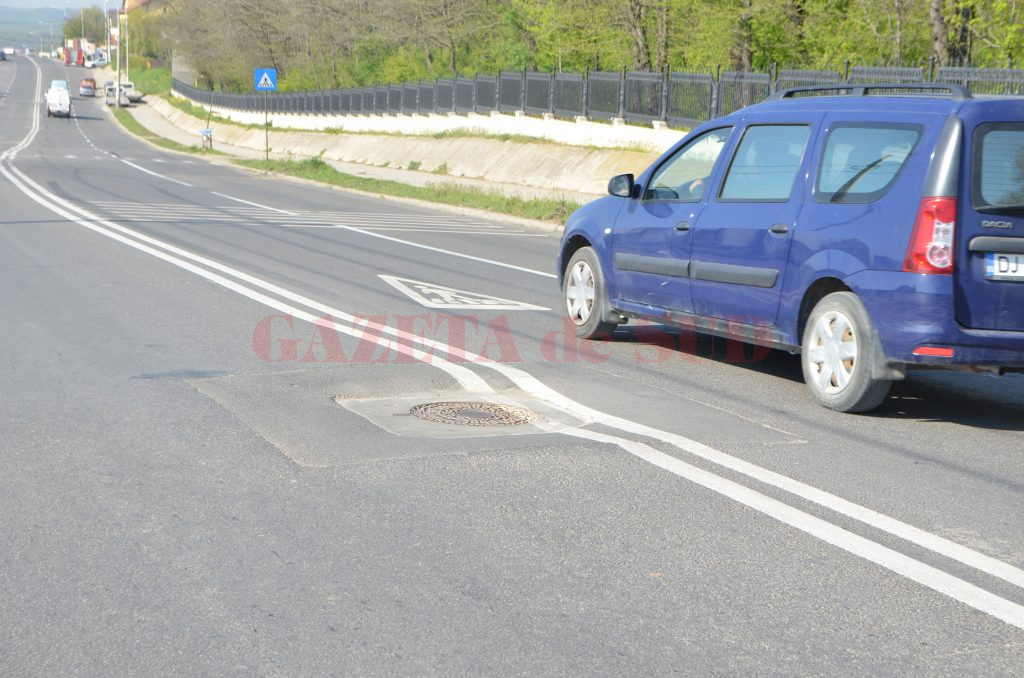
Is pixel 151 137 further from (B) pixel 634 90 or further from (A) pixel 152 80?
(A) pixel 152 80

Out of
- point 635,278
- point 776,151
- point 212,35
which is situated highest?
point 212,35

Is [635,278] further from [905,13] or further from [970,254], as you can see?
[905,13]

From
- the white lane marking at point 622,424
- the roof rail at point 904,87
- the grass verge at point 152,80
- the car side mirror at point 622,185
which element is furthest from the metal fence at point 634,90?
the grass verge at point 152,80

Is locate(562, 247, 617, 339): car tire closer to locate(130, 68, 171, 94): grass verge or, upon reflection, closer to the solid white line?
the solid white line

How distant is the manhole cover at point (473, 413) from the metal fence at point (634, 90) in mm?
10989

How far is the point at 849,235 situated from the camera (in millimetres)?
7266

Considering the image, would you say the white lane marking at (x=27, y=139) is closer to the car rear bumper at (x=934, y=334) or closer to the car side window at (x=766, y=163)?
the car side window at (x=766, y=163)

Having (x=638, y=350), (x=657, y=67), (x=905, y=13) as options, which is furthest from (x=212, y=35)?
(x=638, y=350)

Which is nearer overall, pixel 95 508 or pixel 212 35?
pixel 95 508

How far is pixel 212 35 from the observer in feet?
311

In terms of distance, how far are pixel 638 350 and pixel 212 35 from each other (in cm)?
9197

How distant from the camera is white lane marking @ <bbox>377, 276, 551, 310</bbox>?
11555mm

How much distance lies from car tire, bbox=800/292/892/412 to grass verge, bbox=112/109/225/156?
52.6 metres

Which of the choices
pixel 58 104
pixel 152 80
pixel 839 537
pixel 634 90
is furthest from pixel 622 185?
pixel 152 80
